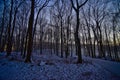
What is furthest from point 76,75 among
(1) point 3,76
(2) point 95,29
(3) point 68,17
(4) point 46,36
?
(4) point 46,36

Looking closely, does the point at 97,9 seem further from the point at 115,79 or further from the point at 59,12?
the point at 115,79

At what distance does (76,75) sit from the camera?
27.3ft

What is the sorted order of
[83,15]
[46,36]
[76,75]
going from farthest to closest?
[46,36]
[83,15]
[76,75]

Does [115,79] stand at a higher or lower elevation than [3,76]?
lower

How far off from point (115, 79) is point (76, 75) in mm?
3056

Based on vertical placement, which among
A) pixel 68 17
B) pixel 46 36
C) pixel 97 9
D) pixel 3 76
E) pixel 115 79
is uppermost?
pixel 97 9

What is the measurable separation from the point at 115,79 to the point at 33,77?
21.1 ft

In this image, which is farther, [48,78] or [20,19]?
[20,19]

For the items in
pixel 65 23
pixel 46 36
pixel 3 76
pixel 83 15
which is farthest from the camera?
pixel 46 36

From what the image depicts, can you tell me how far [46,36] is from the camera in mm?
45562

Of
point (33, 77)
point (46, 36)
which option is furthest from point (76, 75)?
point (46, 36)

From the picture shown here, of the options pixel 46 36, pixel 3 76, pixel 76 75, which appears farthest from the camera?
pixel 46 36

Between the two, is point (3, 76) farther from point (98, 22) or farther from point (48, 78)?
point (98, 22)

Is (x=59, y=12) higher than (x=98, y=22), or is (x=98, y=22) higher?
(x=59, y=12)
